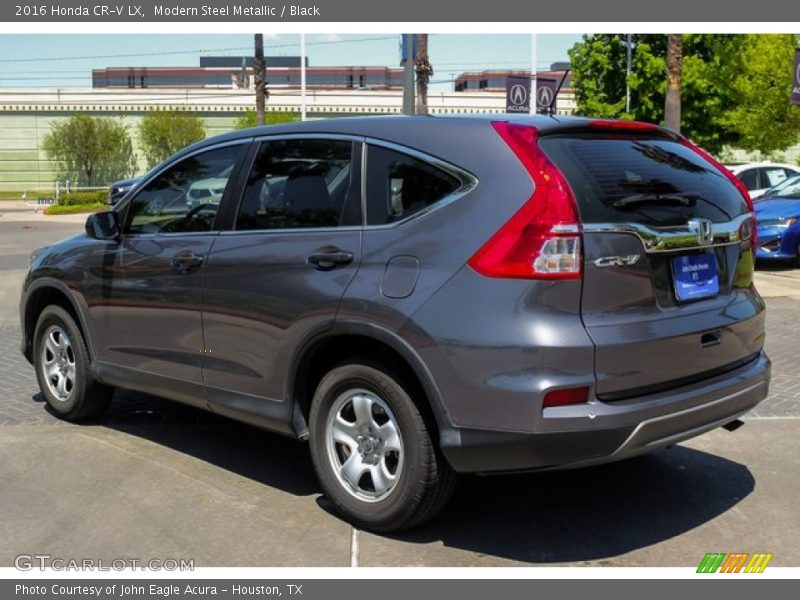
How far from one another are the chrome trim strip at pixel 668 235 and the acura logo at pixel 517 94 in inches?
599

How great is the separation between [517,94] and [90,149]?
45.0m

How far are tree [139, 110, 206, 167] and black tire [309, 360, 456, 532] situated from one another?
54.2 meters

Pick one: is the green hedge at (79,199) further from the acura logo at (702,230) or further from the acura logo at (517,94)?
the acura logo at (702,230)

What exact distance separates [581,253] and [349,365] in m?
1.19

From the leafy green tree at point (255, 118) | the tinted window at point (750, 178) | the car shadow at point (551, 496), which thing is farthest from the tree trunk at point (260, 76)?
the car shadow at point (551, 496)

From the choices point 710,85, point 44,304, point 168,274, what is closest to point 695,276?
point 168,274

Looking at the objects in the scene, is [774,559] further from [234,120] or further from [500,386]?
[234,120]

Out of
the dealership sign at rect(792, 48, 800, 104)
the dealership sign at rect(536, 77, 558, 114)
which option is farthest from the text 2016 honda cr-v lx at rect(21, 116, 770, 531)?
the dealership sign at rect(536, 77, 558, 114)

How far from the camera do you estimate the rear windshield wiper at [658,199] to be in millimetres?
3781

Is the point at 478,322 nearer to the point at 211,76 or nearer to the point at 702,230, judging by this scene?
the point at 702,230

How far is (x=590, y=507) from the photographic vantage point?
14.9ft

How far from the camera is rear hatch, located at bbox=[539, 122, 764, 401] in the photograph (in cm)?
364

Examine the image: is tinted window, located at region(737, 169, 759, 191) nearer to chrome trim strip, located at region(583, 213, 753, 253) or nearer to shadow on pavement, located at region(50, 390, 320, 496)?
shadow on pavement, located at region(50, 390, 320, 496)
